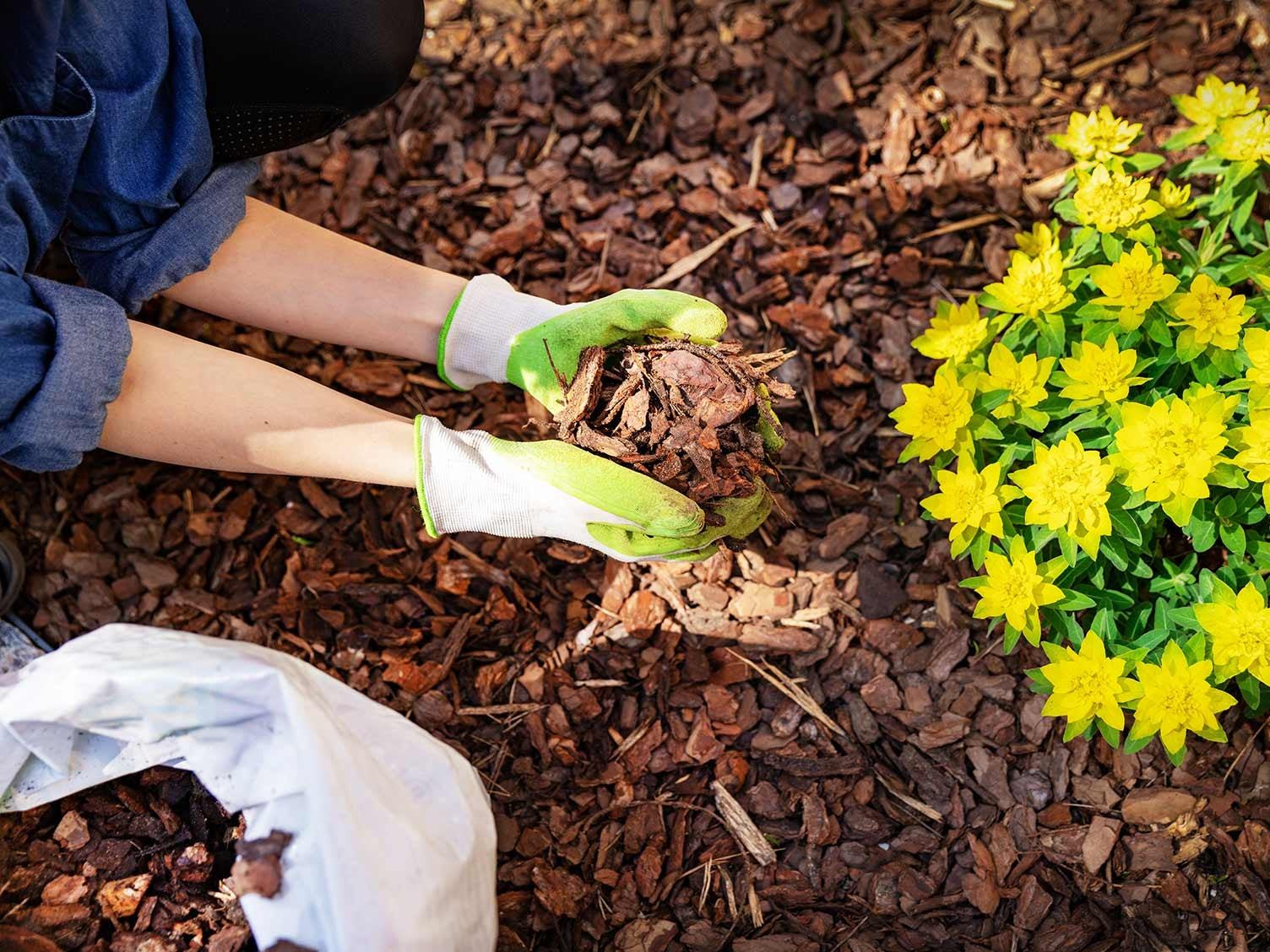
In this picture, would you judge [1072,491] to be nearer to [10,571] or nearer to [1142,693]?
[1142,693]

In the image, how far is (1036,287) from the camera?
1.62m

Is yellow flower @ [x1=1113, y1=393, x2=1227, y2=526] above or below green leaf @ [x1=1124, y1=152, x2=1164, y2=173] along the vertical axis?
below

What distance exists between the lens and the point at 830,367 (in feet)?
7.02

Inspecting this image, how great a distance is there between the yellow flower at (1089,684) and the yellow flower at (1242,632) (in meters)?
0.13

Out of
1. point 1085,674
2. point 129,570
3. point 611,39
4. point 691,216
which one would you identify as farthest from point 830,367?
point 129,570

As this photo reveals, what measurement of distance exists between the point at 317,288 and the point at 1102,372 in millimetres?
1425

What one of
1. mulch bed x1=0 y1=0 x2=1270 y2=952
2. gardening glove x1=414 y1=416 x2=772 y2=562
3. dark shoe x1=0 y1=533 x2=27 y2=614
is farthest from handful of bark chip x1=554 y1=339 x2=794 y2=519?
dark shoe x1=0 y1=533 x2=27 y2=614

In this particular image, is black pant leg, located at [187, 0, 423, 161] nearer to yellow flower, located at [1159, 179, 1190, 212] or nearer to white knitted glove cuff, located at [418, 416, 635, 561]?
white knitted glove cuff, located at [418, 416, 635, 561]

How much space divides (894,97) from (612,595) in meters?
1.41

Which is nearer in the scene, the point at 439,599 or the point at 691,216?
the point at 439,599

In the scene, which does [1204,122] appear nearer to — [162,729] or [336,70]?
[336,70]

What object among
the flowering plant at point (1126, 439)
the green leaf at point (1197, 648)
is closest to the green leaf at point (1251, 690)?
the flowering plant at point (1126, 439)

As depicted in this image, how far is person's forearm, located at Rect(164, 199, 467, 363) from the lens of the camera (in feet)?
5.99

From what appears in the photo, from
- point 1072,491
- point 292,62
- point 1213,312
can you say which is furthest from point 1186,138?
point 292,62
